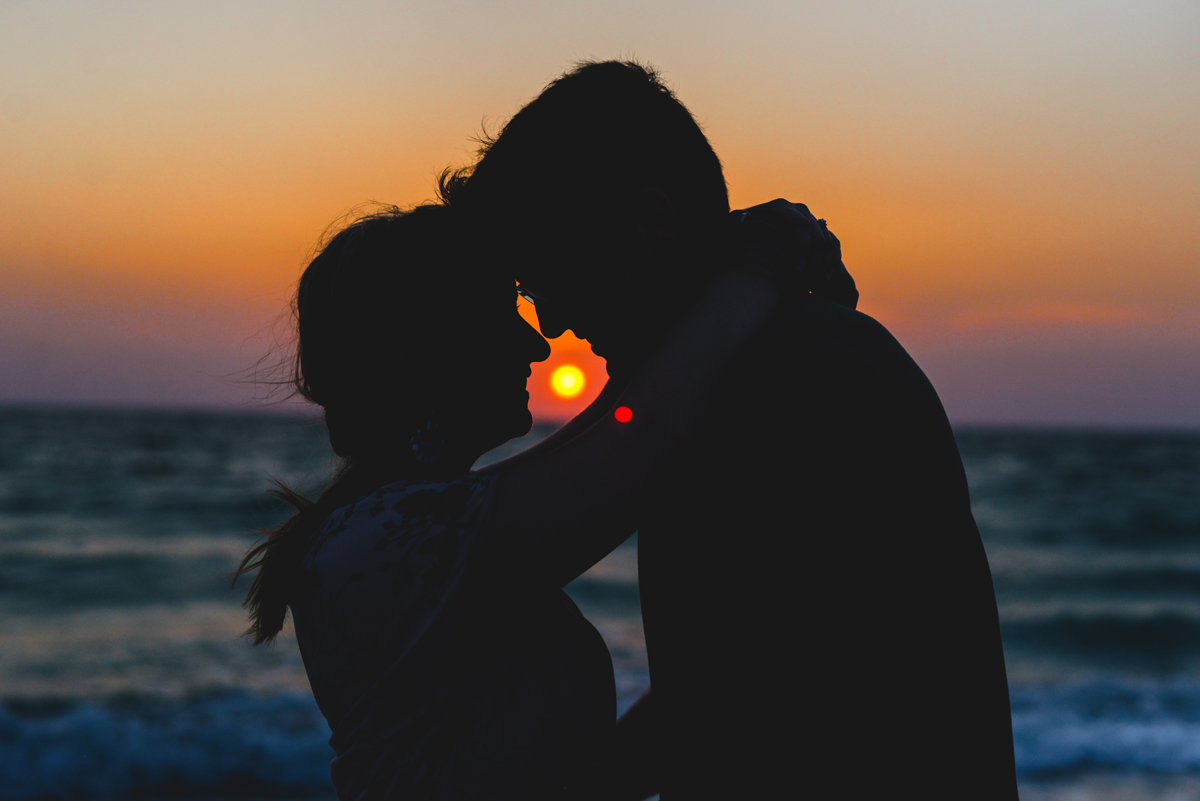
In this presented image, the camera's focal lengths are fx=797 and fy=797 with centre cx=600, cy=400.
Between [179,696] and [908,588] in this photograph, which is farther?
[179,696]

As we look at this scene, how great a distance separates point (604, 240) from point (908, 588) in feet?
2.93

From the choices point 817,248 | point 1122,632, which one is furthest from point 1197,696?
point 817,248

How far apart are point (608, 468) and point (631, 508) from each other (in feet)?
0.28

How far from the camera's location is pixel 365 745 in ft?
5.06

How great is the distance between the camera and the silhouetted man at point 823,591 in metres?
1.21

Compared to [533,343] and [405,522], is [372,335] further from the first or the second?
[405,522]

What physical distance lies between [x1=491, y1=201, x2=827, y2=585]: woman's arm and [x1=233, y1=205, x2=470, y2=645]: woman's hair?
0.49 metres

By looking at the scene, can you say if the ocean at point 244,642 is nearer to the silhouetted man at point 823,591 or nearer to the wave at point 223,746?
the wave at point 223,746

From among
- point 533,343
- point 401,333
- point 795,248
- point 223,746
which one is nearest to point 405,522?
point 401,333

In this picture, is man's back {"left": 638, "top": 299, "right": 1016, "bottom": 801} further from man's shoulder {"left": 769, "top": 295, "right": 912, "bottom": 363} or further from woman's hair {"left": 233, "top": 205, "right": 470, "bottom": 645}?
woman's hair {"left": 233, "top": 205, "right": 470, "bottom": 645}

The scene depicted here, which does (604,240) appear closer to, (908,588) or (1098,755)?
(908,588)

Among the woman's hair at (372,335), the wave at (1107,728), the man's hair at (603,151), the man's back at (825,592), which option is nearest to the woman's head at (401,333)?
the woman's hair at (372,335)

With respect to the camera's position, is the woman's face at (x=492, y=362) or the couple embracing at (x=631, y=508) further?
the woman's face at (x=492, y=362)

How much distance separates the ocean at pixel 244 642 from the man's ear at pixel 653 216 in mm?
1143
